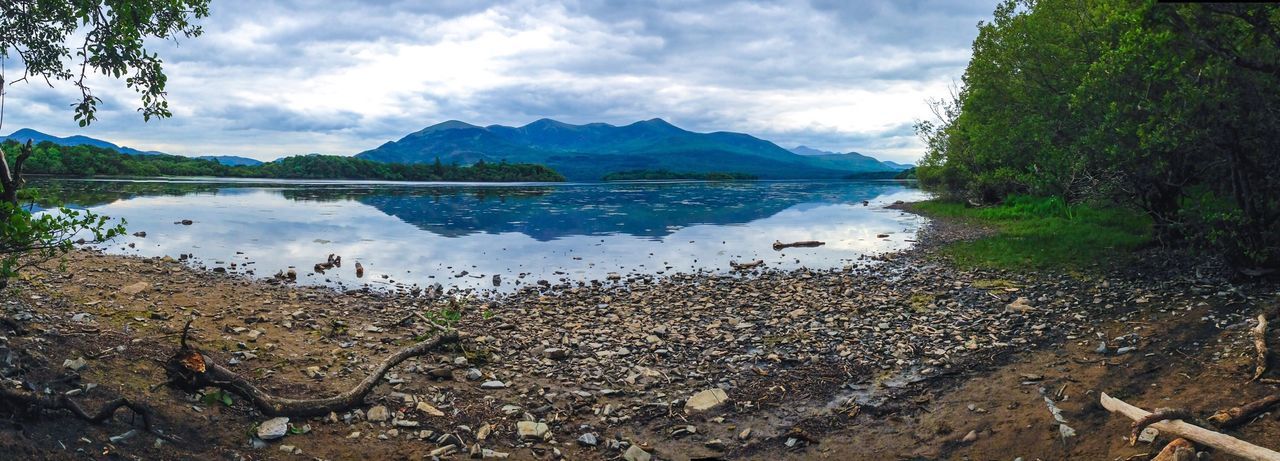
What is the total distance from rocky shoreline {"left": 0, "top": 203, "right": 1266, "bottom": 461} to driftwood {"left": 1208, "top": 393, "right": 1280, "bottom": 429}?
2.74 meters

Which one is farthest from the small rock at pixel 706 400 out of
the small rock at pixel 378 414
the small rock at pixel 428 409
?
the small rock at pixel 378 414

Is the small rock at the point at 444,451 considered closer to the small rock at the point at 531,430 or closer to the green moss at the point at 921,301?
the small rock at the point at 531,430

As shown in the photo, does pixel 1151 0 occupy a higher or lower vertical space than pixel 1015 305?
higher

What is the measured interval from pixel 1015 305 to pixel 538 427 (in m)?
12.5

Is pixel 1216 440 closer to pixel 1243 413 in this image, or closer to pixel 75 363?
pixel 1243 413

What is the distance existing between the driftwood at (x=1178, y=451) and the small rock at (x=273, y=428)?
35.5ft

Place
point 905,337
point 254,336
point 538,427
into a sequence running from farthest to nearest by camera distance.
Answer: point 905,337 < point 254,336 < point 538,427

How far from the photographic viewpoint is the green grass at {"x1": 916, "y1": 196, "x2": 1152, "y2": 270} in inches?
876

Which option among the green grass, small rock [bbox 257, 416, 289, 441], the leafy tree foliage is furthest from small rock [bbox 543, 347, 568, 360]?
the green grass

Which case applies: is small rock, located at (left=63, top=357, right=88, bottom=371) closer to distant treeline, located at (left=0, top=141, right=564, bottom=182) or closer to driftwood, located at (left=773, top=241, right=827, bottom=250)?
driftwood, located at (left=773, top=241, right=827, bottom=250)

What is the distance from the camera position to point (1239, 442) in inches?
278

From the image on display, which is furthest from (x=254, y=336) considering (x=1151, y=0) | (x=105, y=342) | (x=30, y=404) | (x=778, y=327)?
(x=1151, y=0)

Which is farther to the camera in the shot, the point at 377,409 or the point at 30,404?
the point at 377,409

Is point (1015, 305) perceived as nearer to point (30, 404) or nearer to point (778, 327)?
point (778, 327)
